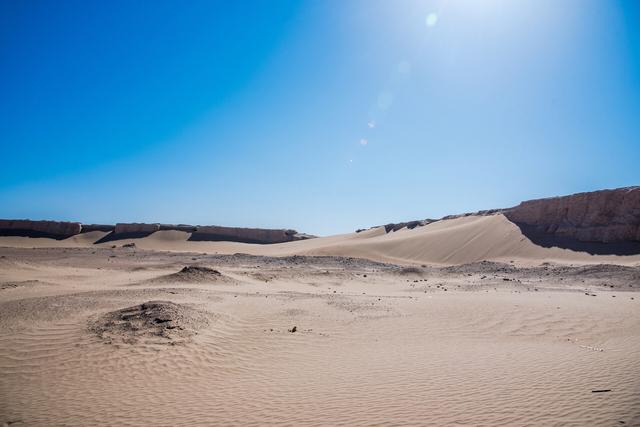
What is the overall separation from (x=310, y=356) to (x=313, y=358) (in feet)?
0.56

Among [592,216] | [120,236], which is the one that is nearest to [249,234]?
[120,236]

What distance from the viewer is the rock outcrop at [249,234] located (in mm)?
58828

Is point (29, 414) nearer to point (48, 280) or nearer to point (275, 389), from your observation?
point (275, 389)

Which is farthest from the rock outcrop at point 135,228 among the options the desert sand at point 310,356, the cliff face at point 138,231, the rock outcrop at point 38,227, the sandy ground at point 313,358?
the sandy ground at point 313,358

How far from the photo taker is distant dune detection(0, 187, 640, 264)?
28.8 m

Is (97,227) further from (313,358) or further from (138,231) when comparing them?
(313,358)

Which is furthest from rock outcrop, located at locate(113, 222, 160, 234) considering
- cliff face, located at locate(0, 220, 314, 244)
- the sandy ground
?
the sandy ground

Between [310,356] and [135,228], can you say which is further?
[135,228]

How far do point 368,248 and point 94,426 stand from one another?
34.8 m

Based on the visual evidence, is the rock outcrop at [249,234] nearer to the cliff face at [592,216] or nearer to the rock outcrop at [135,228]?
the rock outcrop at [135,228]

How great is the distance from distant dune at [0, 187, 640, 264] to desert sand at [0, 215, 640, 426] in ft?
46.1

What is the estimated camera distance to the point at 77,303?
446 inches

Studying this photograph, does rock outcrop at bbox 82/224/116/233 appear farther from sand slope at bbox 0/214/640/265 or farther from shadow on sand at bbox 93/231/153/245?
sand slope at bbox 0/214/640/265

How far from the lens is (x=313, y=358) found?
8328 mm
